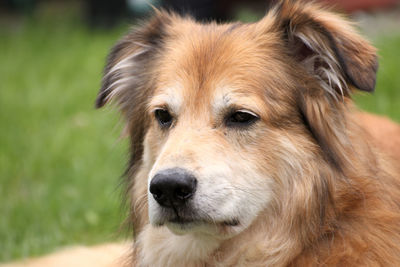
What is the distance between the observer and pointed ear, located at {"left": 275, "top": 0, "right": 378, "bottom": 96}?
329 centimetres

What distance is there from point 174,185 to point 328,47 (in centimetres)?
116

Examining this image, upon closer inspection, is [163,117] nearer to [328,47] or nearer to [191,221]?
[191,221]

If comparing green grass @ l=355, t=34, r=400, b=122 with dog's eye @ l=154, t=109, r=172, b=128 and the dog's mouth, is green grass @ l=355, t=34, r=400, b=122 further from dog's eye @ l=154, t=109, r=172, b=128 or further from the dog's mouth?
the dog's mouth

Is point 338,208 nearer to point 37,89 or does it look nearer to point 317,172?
point 317,172

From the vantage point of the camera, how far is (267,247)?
3.52 metres

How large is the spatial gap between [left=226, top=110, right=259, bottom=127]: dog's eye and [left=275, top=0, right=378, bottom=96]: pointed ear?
0.45 m

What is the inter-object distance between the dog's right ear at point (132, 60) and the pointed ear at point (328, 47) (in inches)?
33.5

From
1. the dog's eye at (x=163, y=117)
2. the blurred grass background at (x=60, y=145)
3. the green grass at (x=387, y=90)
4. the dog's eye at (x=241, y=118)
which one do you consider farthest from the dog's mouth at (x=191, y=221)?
the green grass at (x=387, y=90)

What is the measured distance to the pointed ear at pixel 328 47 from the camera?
3291mm

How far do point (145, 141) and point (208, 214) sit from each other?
870 millimetres

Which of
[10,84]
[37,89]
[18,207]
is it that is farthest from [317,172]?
[10,84]

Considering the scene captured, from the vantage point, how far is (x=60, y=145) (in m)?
7.24

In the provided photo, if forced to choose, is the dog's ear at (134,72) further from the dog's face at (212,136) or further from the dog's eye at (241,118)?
the dog's eye at (241,118)

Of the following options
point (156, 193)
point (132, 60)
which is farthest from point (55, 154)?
point (156, 193)
